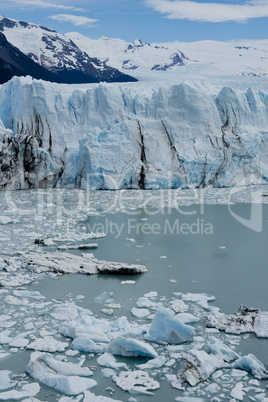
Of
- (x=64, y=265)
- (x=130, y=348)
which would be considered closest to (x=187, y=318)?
(x=130, y=348)

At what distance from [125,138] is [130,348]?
11.0 m

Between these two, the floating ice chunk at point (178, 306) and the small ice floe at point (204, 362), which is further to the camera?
the floating ice chunk at point (178, 306)

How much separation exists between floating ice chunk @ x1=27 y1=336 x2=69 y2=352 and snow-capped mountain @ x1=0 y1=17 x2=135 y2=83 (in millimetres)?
41936

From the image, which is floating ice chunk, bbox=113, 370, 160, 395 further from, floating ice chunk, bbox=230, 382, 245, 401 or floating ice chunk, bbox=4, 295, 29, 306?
floating ice chunk, bbox=4, 295, 29, 306

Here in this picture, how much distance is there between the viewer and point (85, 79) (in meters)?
48.6

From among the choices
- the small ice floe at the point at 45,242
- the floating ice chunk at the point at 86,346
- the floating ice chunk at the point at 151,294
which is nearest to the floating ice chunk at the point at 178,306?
the floating ice chunk at the point at 151,294

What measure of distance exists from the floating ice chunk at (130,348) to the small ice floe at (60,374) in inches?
14.8

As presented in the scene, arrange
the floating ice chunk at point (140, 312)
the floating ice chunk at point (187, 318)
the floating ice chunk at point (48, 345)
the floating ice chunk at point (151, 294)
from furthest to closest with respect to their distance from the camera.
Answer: the floating ice chunk at point (151, 294), the floating ice chunk at point (140, 312), the floating ice chunk at point (187, 318), the floating ice chunk at point (48, 345)

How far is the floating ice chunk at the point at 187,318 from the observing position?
490 centimetres

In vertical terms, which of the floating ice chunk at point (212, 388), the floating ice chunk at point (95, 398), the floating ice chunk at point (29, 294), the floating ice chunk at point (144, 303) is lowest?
the floating ice chunk at point (95, 398)

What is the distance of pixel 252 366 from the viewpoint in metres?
3.94

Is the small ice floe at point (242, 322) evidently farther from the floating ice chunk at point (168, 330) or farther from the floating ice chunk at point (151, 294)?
the floating ice chunk at point (151, 294)

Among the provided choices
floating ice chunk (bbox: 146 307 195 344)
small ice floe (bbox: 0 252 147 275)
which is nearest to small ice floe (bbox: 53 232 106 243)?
small ice floe (bbox: 0 252 147 275)

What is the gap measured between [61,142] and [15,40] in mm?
38254
